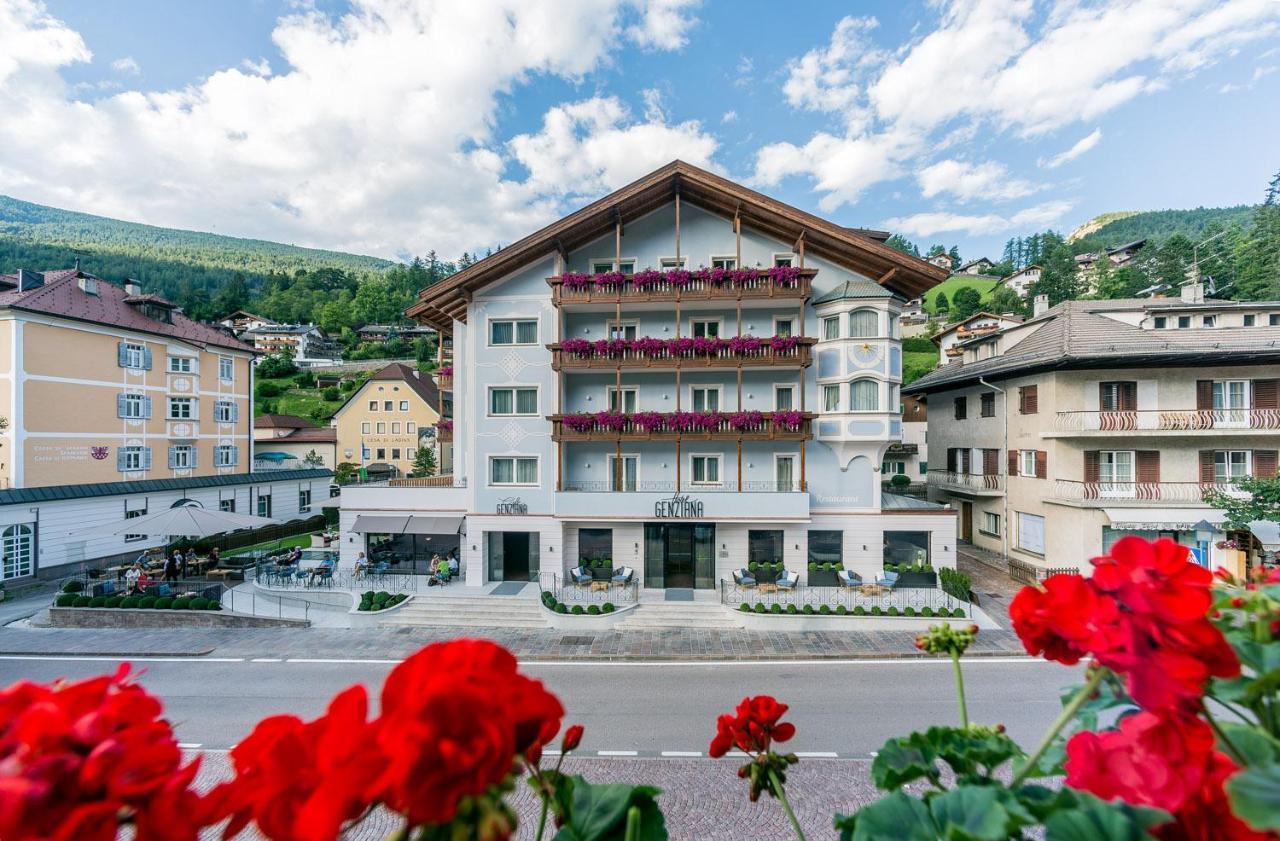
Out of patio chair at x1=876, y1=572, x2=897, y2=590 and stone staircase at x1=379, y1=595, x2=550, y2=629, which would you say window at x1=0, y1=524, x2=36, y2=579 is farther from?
patio chair at x1=876, y1=572, x2=897, y2=590

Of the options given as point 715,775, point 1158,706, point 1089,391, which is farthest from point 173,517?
point 1089,391

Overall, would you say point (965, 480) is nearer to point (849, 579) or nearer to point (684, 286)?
point (849, 579)

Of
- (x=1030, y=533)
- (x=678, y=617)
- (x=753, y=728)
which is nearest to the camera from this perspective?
(x=753, y=728)

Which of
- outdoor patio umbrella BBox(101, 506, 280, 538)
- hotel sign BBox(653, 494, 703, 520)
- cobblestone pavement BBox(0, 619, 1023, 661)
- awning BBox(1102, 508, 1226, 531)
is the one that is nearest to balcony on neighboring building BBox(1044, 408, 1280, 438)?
awning BBox(1102, 508, 1226, 531)

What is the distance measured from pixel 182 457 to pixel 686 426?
98.2 ft

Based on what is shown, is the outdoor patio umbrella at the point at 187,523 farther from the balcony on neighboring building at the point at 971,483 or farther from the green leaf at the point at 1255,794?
the balcony on neighboring building at the point at 971,483

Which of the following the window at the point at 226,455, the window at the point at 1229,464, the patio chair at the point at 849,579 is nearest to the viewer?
the patio chair at the point at 849,579

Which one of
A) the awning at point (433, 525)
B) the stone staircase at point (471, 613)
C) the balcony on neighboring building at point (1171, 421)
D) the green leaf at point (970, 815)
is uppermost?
the balcony on neighboring building at point (1171, 421)

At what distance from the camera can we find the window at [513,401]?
20516 millimetres

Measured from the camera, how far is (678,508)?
61.7 ft

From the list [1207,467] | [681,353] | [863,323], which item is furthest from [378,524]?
[1207,467]

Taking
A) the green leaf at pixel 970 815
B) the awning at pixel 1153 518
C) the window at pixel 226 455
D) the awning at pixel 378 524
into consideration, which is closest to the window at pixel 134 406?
the window at pixel 226 455

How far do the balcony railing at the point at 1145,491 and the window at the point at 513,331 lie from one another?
22.0 m

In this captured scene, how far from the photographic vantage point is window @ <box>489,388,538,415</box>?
2052cm
